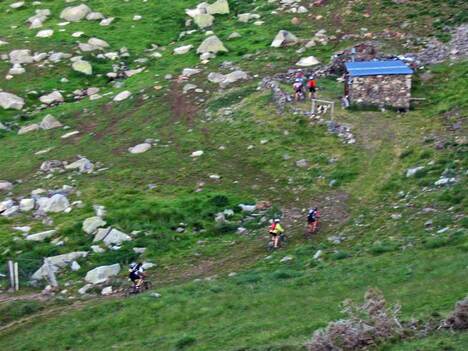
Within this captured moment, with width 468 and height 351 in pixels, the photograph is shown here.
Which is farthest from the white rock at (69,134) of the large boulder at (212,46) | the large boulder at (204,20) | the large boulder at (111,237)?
the large boulder at (204,20)

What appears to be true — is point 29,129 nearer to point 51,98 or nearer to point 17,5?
point 51,98

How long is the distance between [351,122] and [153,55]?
22.9 m

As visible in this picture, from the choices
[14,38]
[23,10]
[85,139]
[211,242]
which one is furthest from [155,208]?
[23,10]

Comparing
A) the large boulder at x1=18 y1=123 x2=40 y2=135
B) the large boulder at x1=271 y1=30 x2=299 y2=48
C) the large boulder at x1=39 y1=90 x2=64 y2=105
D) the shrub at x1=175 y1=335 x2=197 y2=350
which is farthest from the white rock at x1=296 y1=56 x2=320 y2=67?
the shrub at x1=175 y1=335 x2=197 y2=350

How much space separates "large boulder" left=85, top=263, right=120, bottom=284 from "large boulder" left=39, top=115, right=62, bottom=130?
65.7 feet

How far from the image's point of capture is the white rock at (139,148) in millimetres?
47688

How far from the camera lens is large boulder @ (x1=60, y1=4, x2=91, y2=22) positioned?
71938mm

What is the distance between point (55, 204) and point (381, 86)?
18016 mm

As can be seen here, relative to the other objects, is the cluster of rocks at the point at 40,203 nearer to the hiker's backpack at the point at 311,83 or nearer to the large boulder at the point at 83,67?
the hiker's backpack at the point at 311,83

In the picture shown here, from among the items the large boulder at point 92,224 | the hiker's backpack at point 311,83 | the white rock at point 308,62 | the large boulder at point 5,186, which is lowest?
the large boulder at point 5,186

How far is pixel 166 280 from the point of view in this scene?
34531 millimetres

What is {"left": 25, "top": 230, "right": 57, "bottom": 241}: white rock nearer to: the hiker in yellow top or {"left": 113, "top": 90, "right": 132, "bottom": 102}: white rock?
the hiker in yellow top

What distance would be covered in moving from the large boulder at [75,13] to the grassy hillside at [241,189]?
559 centimetres

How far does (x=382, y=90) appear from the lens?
46.5 m
